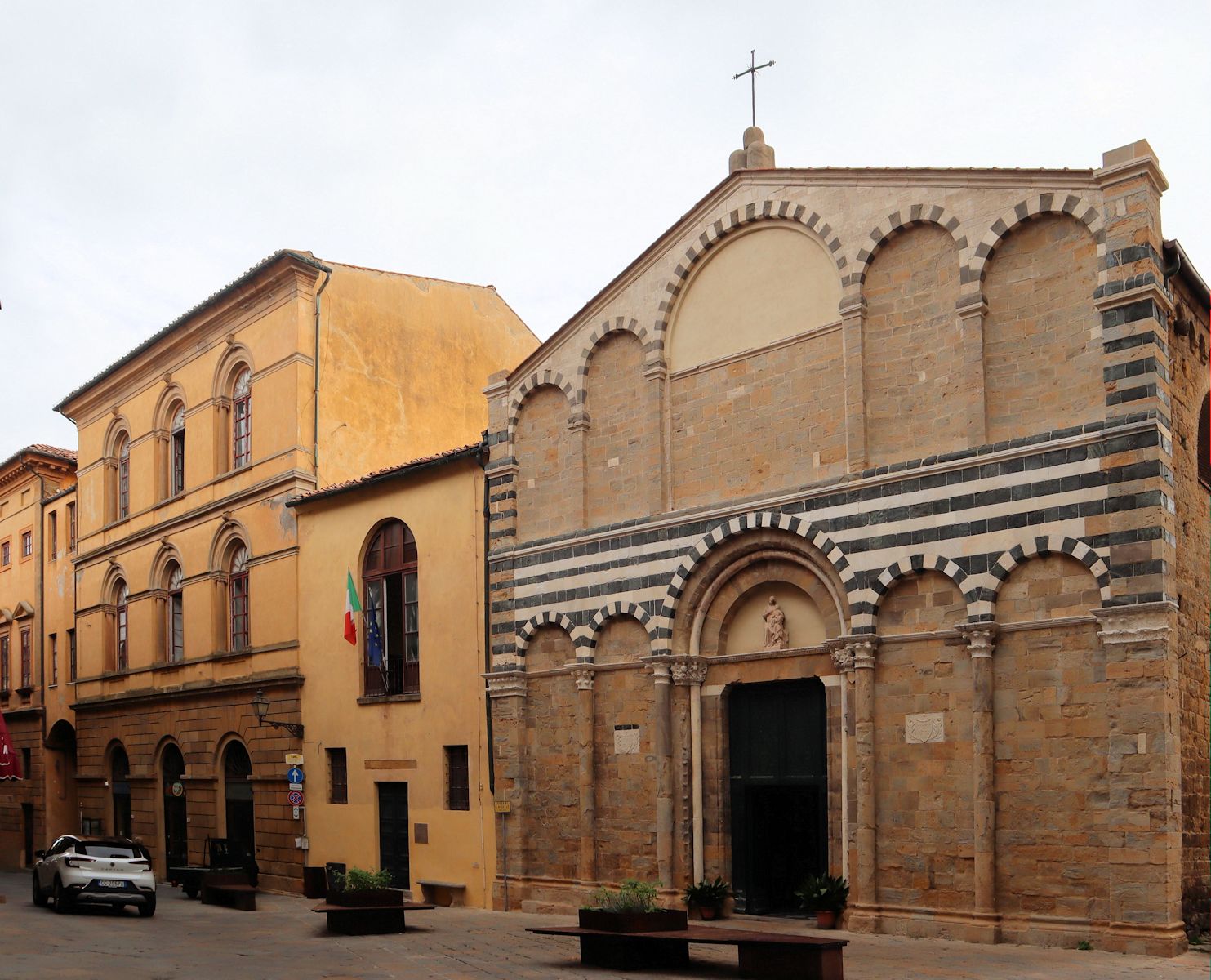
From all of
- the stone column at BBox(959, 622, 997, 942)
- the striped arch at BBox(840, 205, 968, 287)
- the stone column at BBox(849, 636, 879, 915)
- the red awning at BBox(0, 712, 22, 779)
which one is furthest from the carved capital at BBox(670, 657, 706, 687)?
the red awning at BBox(0, 712, 22, 779)

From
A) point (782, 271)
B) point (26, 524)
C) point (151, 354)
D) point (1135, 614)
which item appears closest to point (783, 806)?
point (1135, 614)

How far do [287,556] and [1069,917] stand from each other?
17240mm

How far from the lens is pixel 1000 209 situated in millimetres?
17000

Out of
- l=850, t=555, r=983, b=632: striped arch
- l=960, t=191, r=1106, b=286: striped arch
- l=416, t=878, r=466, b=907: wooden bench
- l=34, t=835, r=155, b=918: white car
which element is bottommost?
l=416, t=878, r=466, b=907: wooden bench

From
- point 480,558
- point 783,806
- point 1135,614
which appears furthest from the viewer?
point 480,558

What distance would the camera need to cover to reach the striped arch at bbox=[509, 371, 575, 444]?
2202 centimetres

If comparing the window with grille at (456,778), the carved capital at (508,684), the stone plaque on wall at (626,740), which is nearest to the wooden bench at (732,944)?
the stone plaque on wall at (626,740)

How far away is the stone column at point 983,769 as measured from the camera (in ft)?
52.4

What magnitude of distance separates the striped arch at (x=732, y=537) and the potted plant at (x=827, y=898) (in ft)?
11.8

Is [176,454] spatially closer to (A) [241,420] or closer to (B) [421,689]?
(A) [241,420]

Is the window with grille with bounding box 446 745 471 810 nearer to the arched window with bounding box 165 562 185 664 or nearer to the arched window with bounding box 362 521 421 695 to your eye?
the arched window with bounding box 362 521 421 695

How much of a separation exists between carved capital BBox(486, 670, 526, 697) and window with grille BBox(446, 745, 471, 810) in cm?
170

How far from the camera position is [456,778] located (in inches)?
928

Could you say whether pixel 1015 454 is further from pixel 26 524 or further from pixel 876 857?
pixel 26 524
